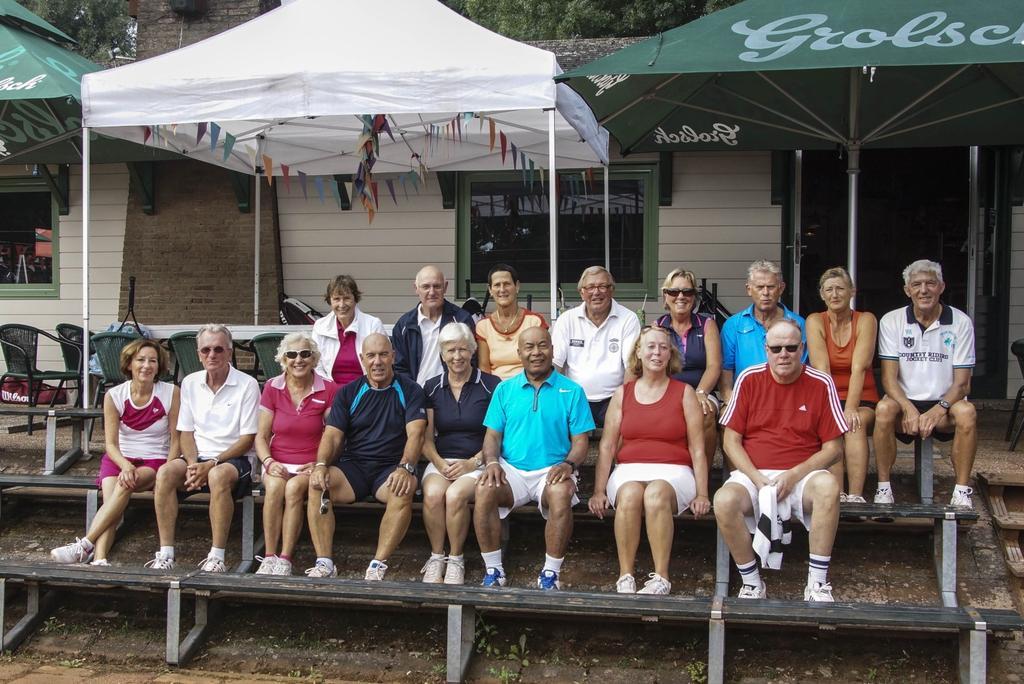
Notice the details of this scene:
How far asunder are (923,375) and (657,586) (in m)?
1.71

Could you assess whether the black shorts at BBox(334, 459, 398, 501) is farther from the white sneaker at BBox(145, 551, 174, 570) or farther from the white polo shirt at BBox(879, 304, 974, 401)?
the white polo shirt at BBox(879, 304, 974, 401)

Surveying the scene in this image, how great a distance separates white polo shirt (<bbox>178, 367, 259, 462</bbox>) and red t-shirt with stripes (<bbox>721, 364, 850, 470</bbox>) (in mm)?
2338

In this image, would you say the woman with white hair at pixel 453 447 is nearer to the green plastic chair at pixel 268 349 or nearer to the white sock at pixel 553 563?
the white sock at pixel 553 563

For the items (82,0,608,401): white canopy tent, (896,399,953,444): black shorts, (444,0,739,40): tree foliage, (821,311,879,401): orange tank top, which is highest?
(444,0,739,40): tree foliage

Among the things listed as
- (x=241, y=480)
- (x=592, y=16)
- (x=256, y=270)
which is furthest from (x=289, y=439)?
(x=592, y=16)

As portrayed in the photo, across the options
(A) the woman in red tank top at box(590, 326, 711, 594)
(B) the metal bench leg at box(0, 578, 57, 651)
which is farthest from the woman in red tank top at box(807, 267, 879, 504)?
(B) the metal bench leg at box(0, 578, 57, 651)

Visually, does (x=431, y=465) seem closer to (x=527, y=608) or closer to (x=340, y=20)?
(x=527, y=608)

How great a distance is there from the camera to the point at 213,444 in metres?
4.64

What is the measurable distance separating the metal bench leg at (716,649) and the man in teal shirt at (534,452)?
2.55ft

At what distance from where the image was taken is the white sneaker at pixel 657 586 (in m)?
3.84

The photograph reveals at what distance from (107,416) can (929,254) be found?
19.8 feet

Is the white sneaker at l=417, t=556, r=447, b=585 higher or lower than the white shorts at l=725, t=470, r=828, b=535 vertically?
lower

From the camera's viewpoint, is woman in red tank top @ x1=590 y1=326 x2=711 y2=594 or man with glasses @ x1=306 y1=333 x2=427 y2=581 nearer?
woman in red tank top @ x1=590 y1=326 x2=711 y2=594

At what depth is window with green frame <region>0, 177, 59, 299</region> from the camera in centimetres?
859
